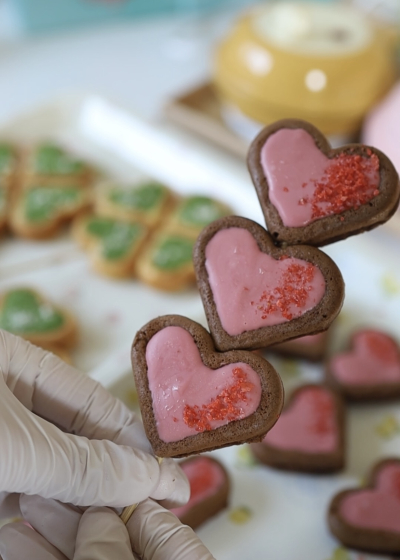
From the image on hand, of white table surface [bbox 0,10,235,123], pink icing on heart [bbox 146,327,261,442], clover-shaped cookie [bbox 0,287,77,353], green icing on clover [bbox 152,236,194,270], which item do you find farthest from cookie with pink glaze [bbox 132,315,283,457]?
white table surface [bbox 0,10,235,123]

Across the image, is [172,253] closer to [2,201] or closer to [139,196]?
[139,196]

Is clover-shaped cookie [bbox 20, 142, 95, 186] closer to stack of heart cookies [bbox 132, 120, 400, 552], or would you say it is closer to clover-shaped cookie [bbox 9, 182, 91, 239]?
clover-shaped cookie [bbox 9, 182, 91, 239]

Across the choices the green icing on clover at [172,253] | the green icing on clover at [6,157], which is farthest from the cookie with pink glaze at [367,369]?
the green icing on clover at [6,157]

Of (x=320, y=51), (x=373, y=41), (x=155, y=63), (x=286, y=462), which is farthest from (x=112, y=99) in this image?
(x=286, y=462)

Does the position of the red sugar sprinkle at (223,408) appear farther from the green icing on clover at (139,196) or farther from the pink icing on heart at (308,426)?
the green icing on clover at (139,196)

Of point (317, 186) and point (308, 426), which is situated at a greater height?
point (317, 186)

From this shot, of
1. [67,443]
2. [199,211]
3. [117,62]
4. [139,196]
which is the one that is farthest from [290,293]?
[117,62]

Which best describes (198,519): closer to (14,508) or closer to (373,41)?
(14,508)
